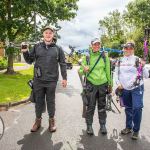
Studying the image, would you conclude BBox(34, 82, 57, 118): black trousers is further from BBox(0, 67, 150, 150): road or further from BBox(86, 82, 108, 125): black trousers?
BBox(86, 82, 108, 125): black trousers

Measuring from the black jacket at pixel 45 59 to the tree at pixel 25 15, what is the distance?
19.7 metres

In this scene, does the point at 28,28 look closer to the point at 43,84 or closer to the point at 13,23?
the point at 13,23

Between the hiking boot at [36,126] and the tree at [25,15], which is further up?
the tree at [25,15]

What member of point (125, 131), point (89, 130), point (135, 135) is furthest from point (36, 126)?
point (135, 135)

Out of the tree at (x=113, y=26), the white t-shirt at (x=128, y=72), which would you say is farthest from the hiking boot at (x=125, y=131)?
the tree at (x=113, y=26)

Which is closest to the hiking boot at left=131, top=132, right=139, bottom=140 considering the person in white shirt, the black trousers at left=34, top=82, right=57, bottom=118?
the person in white shirt

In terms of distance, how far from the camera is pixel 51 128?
27.2 ft

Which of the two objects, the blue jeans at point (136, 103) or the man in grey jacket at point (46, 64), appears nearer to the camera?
the blue jeans at point (136, 103)

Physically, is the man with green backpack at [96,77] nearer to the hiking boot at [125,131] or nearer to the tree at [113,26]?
the hiking boot at [125,131]

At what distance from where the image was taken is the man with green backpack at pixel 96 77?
7961 millimetres

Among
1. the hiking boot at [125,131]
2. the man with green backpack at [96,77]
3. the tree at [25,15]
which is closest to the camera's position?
the man with green backpack at [96,77]

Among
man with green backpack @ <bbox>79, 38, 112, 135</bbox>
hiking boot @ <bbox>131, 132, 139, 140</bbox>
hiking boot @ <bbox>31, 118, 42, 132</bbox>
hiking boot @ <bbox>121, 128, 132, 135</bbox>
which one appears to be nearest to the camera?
hiking boot @ <bbox>131, 132, 139, 140</bbox>

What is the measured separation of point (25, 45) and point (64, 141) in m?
2.08

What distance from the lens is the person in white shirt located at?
7.68m
